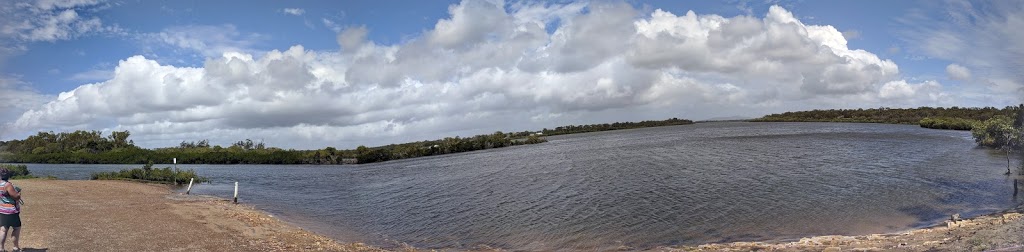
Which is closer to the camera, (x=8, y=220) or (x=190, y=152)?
(x=8, y=220)

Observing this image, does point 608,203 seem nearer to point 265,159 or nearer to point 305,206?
point 305,206

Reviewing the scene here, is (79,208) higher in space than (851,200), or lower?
higher

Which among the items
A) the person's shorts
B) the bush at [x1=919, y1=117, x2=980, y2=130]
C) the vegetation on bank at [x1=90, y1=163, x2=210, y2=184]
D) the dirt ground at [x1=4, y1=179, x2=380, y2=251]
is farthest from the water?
the bush at [x1=919, y1=117, x2=980, y2=130]

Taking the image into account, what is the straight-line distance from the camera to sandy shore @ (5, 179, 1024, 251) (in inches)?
586

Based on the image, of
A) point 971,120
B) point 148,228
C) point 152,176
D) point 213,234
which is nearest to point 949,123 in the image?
point 971,120

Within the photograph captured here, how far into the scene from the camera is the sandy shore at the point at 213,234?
14876mm

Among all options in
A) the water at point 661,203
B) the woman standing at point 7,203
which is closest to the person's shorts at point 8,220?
the woman standing at point 7,203

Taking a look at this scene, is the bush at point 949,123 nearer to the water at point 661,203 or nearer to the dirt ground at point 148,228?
the water at point 661,203

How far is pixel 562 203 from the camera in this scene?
102ft

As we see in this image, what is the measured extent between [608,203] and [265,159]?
109912 mm

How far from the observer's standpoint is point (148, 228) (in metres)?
21.5

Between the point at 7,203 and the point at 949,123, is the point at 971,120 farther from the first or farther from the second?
the point at 7,203

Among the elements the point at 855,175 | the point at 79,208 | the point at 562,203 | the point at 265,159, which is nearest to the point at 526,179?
the point at 562,203

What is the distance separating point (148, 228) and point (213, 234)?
2.76 m
